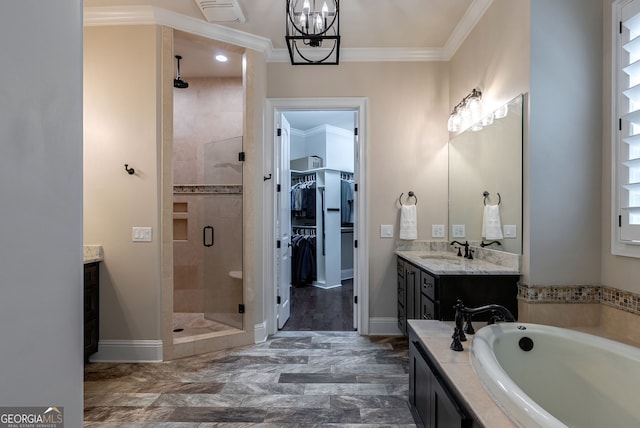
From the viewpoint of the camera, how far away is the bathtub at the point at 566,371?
4.63ft

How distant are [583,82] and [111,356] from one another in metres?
4.14

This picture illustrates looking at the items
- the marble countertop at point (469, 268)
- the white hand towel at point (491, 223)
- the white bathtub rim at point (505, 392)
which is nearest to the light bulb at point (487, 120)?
the white hand towel at point (491, 223)

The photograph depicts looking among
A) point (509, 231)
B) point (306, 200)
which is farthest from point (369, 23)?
point (306, 200)

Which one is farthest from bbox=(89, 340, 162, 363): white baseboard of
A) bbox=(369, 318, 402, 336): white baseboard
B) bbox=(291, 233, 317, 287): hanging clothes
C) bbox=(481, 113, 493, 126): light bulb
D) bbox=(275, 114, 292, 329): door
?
bbox=(481, 113, 493, 126): light bulb

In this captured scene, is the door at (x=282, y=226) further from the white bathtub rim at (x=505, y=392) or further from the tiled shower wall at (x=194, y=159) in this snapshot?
the white bathtub rim at (x=505, y=392)

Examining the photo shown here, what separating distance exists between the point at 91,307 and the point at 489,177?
352cm

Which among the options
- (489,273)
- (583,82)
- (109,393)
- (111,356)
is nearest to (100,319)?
(111,356)

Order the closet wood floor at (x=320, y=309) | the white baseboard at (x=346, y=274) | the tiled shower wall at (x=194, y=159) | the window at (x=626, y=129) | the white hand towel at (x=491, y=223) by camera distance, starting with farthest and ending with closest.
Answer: the white baseboard at (x=346, y=274) → the tiled shower wall at (x=194, y=159) → the closet wood floor at (x=320, y=309) → the white hand towel at (x=491, y=223) → the window at (x=626, y=129)

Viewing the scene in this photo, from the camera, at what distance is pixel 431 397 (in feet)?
5.20

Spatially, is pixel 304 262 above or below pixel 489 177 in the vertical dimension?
below

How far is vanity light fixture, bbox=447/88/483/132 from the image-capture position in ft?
8.90

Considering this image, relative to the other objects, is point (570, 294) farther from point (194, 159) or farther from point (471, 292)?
point (194, 159)

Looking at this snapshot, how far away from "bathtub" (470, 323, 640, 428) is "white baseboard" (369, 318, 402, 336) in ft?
5.59

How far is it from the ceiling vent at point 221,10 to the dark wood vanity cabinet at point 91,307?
235cm
